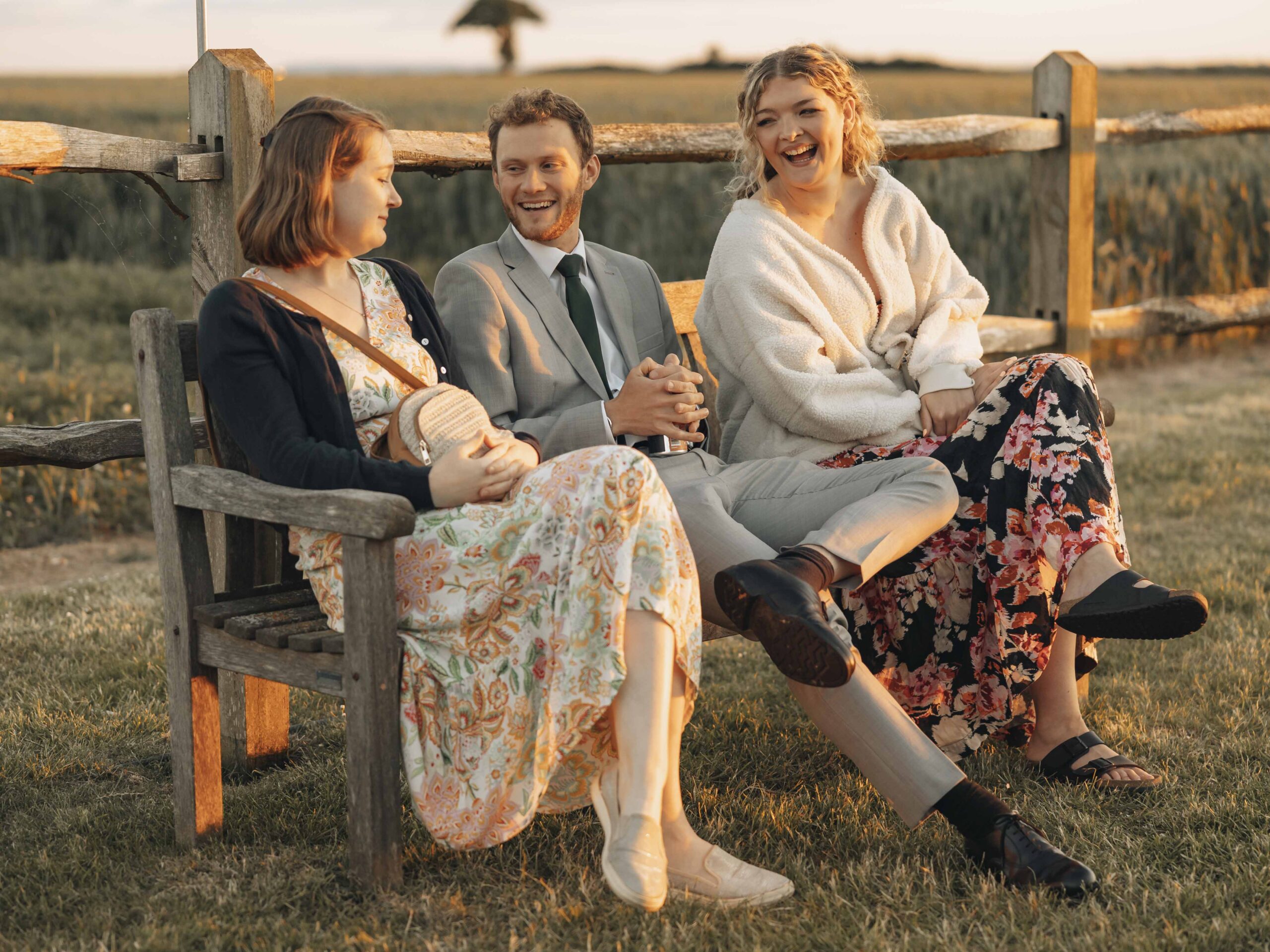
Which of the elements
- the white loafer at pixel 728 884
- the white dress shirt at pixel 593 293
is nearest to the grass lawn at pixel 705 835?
the white loafer at pixel 728 884

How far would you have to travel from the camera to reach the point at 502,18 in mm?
60125

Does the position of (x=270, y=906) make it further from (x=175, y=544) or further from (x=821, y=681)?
(x=821, y=681)

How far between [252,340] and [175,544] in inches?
18.1

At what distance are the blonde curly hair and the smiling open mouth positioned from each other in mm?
93

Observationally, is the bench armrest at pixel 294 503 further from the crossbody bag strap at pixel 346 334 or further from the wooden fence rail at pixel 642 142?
the wooden fence rail at pixel 642 142

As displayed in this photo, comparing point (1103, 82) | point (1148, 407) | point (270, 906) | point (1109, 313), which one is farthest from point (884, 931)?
point (1103, 82)

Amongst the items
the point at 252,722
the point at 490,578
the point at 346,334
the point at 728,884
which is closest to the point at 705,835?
the point at 728,884

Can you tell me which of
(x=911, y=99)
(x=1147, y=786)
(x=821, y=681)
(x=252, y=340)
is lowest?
(x=1147, y=786)

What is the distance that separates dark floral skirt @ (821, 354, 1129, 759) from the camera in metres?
2.93

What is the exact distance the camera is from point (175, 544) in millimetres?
2713

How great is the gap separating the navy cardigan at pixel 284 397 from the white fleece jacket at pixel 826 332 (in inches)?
40.7

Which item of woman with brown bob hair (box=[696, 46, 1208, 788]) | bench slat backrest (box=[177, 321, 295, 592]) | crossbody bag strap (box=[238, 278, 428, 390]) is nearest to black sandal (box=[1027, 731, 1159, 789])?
woman with brown bob hair (box=[696, 46, 1208, 788])

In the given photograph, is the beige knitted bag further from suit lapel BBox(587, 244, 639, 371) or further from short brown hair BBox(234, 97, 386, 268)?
suit lapel BBox(587, 244, 639, 371)

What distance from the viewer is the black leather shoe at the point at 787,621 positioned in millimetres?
2338
